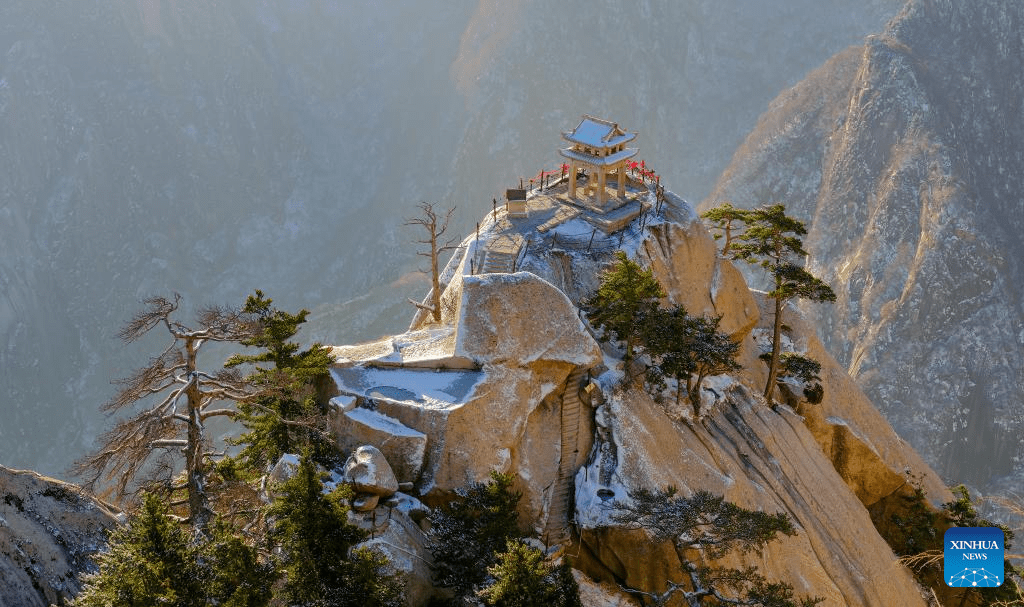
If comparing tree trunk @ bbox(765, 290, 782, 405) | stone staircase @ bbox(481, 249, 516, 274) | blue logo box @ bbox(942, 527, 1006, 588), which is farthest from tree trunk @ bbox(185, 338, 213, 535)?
tree trunk @ bbox(765, 290, 782, 405)

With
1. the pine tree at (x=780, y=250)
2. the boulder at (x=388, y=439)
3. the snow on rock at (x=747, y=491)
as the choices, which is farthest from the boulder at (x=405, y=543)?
the pine tree at (x=780, y=250)

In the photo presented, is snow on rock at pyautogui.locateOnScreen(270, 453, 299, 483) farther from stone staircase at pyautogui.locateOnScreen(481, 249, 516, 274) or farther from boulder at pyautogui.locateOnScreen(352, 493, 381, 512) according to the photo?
stone staircase at pyautogui.locateOnScreen(481, 249, 516, 274)

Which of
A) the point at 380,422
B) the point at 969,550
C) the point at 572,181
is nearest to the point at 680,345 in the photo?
the point at 380,422

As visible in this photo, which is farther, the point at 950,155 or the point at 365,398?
the point at 950,155

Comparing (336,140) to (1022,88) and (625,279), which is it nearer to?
(1022,88)

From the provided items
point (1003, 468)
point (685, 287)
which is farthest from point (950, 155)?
point (685, 287)
